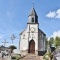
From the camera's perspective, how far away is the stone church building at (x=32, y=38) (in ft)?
164

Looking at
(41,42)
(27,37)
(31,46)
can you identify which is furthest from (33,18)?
(31,46)

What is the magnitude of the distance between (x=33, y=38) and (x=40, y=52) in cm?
374

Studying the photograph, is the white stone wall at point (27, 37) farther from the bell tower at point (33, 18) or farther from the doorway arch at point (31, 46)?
the bell tower at point (33, 18)

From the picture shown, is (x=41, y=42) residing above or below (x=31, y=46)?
above

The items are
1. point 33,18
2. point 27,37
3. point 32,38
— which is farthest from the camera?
point 33,18

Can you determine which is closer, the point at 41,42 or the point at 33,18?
the point at 41,42

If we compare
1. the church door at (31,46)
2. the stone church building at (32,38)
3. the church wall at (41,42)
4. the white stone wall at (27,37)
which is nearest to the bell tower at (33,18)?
the stone church building at (32,38)

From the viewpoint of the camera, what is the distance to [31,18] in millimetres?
51406

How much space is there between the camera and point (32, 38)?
50719 millimetres

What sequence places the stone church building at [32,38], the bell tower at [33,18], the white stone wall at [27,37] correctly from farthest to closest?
the bell tower at [33,18], the white stone wall at [27,37], the stone church building at [32,38]

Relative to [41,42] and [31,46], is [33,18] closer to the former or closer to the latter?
[41,42]

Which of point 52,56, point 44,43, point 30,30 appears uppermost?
point 30,30

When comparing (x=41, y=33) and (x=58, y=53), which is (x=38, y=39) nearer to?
(x=41, y=33)

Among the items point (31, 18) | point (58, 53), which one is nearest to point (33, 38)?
point (31, 18)
